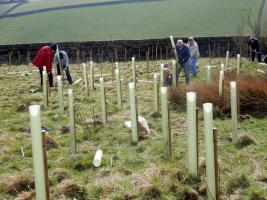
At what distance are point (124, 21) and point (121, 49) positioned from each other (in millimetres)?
9938

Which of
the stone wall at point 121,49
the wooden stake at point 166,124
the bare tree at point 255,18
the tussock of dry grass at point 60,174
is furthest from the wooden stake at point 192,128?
the bare tree at point 255,18

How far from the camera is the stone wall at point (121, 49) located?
886 inches

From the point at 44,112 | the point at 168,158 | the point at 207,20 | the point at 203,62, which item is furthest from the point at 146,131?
the point at 207,20

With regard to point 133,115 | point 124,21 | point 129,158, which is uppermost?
point 124,21

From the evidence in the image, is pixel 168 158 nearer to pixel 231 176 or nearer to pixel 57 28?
pixel 231 176

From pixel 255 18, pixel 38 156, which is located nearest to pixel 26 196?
pixel 38 156

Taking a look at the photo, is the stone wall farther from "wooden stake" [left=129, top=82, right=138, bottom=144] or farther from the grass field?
"wooden stake" [left=129, top=82, right=138, bottom=144]

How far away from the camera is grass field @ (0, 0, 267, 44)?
28516 mm

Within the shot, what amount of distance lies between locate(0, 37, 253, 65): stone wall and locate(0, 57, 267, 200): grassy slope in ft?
43.3

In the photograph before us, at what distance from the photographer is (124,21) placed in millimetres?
33031

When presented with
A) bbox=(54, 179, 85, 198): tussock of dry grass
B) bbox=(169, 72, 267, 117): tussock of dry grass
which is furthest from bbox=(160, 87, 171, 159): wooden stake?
bbox=(169, 72, 267, 117): tussock of dry grass

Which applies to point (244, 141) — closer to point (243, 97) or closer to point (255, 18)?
point (243, 97)

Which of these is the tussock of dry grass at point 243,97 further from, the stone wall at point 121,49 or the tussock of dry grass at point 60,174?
the stone wall at point 121,49

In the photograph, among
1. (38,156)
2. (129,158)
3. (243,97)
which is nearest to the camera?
(38,156)
